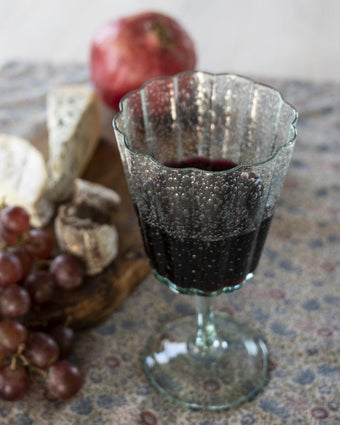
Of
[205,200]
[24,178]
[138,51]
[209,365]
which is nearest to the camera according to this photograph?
[205,200]

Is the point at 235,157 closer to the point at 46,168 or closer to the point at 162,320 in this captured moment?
the point at 162,320

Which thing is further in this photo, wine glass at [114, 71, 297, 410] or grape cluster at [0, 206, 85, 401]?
grape cluster at [0, 206, 85, 401]

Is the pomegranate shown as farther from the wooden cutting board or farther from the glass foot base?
the glass foot base

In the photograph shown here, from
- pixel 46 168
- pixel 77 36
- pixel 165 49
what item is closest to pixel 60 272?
pixel 46 168

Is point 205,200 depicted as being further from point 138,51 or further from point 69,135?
point 138,51

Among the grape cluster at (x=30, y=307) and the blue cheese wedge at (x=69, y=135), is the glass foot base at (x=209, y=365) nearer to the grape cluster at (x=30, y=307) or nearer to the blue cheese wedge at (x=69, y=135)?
the grape cluster at (x=30, y=307)

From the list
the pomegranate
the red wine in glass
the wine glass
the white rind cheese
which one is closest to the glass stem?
the wine glass

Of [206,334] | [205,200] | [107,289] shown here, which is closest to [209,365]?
[206,334]

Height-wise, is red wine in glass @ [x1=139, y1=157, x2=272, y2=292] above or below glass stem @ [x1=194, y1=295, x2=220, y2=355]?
above
